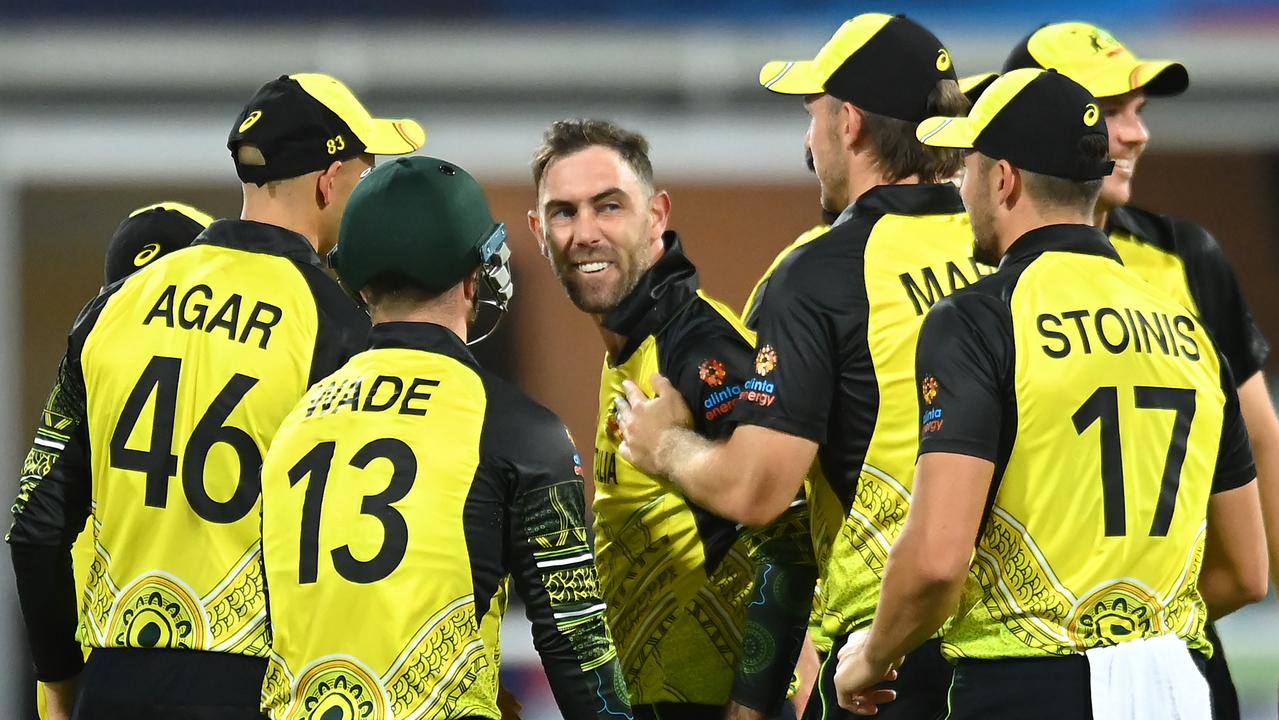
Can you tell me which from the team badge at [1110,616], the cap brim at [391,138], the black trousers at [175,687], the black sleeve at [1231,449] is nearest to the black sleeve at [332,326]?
the cap brim at [391,138]

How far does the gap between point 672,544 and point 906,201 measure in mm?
1051

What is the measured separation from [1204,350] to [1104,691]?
0.77 metres

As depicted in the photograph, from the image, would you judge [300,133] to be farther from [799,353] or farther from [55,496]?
[799,353]

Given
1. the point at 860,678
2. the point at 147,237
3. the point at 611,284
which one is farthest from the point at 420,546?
the point at 147,237

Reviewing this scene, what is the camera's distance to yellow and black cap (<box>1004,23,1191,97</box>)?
479 cm

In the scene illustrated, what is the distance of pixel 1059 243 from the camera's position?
360 centimetres

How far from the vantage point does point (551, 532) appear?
3.30 m

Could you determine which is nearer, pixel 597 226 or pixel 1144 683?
pixel 1144 683

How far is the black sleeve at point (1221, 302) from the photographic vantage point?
496 cm

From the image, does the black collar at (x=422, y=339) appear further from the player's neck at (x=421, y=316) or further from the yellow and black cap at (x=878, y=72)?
the yellow and black cap at (x=878, y=72)

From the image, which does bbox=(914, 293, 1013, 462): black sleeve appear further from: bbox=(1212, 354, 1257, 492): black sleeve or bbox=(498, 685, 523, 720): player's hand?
bbox=(498, 685, 523, 720): player's hand

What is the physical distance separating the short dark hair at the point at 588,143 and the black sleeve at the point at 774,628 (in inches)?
43.3

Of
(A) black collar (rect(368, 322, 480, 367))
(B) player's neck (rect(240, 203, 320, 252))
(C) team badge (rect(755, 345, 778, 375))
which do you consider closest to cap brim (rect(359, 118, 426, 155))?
(B) player's neck (rect(240, 203, 320, 252))

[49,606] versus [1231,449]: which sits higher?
[1231,449]
